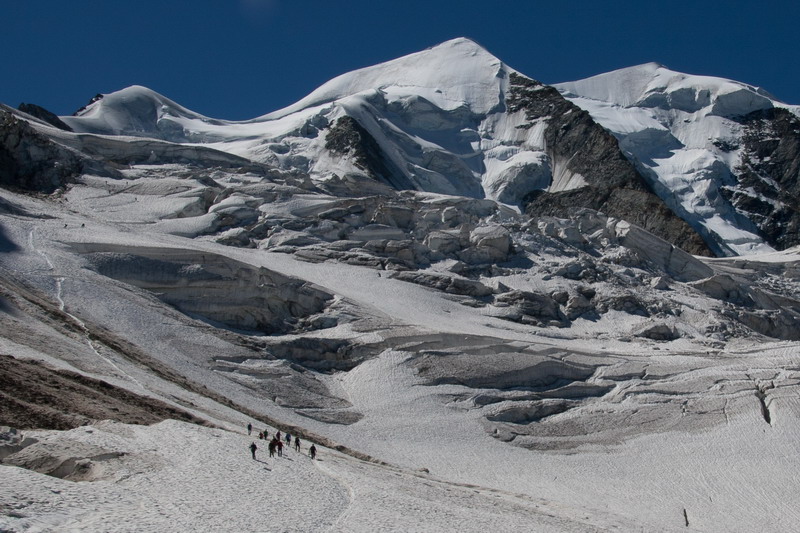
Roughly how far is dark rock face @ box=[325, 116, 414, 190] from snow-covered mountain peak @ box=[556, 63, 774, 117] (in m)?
61.4

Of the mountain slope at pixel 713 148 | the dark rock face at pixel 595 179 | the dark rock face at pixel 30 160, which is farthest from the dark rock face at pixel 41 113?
the mountain slope at pixel 713 148

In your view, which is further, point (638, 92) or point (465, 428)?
point (638, 92)

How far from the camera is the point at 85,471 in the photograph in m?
18.4

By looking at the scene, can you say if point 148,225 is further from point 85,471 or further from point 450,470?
point 85,471

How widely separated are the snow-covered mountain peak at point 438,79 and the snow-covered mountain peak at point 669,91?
18.3 m

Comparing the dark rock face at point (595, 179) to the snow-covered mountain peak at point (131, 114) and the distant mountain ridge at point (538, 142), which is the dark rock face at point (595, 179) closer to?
the distant mountain ridge at point (538, 142)

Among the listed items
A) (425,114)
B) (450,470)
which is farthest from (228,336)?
(425,114)

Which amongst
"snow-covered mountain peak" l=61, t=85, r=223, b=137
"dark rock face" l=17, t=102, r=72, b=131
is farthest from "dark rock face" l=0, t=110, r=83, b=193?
"snow-covered mountain peak" l=61, t=85, r=223, b=137

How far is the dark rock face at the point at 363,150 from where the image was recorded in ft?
355

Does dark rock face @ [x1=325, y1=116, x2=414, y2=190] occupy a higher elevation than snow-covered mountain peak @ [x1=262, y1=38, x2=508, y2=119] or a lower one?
lower

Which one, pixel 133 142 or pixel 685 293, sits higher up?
pixel 133 142

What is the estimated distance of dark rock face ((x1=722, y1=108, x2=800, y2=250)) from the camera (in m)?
125

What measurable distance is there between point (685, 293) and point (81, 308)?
45.6 m

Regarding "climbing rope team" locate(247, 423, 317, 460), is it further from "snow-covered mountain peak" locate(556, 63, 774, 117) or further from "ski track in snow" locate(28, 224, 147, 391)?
"snow-covered mountain peak" locate(556, 63, 774, 117)
